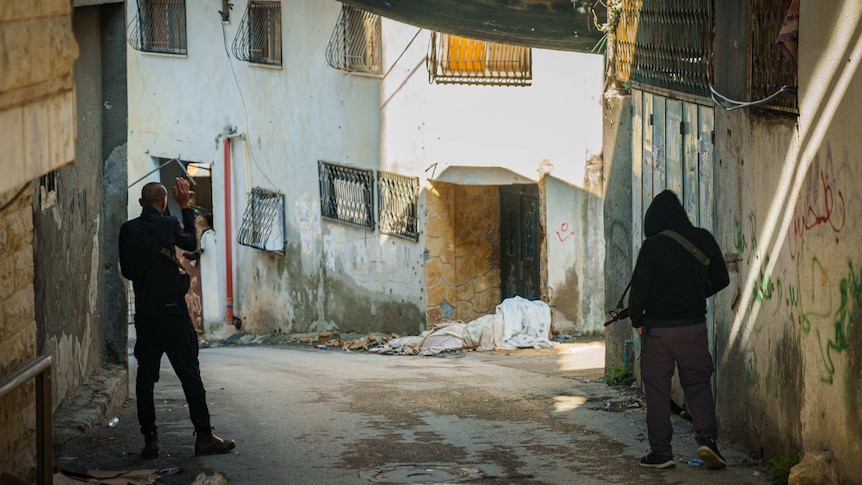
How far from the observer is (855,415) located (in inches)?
245

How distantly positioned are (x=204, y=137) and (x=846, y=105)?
2040 centimetres

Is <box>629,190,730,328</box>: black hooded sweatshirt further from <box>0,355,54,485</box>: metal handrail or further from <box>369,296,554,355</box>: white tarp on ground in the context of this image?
<box>369,296,554,355</box>: white tarp on ground

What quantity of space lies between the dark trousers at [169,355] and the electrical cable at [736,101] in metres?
3.92

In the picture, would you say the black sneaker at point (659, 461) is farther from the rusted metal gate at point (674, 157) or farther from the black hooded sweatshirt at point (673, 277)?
the rusted metal gate at point (674, 157)

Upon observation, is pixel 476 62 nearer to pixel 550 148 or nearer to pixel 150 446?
pixel 550 148

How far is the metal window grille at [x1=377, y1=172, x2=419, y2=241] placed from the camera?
19.9m

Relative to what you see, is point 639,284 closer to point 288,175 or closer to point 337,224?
point 337,224

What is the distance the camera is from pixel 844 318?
639 centimetres

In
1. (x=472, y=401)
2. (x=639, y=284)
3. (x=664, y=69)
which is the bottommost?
(x=472, y=401)

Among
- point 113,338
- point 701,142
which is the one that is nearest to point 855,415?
point 701,142

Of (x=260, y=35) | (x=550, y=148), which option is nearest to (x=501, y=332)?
(x=550, y=148)

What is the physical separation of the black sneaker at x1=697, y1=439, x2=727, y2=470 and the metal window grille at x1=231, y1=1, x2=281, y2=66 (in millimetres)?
16938

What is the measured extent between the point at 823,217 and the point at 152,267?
421 centimetres

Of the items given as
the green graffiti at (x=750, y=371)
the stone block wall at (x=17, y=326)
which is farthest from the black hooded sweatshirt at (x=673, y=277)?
the stone block wall at (x=17, y=326)
